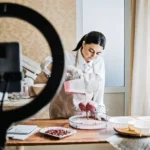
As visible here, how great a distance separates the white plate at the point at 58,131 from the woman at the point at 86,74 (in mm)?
344

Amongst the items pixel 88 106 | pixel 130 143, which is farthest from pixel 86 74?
pixel 130 143

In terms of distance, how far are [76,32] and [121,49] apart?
0.56 meters

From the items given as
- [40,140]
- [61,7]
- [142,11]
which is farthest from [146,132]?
[61,7]

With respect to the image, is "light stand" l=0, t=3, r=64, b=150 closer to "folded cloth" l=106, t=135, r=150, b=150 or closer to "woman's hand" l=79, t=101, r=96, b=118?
"folded cloth" l=106, t=135, r=150, b=150

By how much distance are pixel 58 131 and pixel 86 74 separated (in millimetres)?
639

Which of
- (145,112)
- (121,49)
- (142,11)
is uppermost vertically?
(142,11)

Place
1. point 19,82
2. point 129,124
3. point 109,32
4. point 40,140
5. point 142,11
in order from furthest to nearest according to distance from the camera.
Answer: point 109,32, point 142,11, point 129,124, point 40,140, point 19,82

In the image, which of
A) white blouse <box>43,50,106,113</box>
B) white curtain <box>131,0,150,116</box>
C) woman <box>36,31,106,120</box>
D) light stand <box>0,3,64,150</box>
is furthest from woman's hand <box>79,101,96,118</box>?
white curtain <box>131,0,150,116</box>

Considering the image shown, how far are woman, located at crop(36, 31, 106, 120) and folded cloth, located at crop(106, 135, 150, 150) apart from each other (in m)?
0.44

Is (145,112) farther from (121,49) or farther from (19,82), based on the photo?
(19,82)

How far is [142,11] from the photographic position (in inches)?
120

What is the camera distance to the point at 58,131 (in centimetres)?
174

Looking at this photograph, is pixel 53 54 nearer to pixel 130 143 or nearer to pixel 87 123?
pixel 130 143

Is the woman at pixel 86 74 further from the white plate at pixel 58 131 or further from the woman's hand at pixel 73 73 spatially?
the white plate at pixel 58 131
